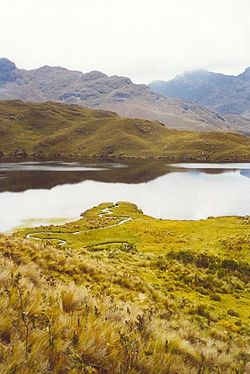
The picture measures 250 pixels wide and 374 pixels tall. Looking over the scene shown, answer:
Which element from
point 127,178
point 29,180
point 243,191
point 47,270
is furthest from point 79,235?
point 127,178

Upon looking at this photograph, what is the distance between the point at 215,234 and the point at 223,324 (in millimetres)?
35251

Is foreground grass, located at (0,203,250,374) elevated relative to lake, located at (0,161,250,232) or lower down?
elevated

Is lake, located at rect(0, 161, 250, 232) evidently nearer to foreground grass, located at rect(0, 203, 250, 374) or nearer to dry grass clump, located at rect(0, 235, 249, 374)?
→ foreground grass, located at rect(0, 203, 250, 374)

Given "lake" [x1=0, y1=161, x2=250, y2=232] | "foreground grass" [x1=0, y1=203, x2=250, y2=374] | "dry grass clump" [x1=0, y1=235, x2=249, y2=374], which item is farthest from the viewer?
"lake" [x1=0, y1=161, x2=250, y2=232]

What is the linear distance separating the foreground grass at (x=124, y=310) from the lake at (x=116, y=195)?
36731mm

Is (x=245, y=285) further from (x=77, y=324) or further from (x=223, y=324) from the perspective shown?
(x=77, y=324)

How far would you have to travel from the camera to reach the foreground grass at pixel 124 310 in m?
6.52

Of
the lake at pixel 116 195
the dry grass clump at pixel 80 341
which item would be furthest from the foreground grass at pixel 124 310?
the lake at pixel 116 195

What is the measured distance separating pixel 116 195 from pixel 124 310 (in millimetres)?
94870

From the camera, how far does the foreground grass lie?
652 centimetres

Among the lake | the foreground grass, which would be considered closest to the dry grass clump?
the foreground grass

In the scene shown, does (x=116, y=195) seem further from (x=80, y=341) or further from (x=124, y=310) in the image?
(x=80, y=341)

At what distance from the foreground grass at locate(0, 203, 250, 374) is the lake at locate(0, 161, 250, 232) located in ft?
121

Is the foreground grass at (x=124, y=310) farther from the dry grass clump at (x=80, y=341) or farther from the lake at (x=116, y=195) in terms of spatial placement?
the lake at (x=116, y=195)
